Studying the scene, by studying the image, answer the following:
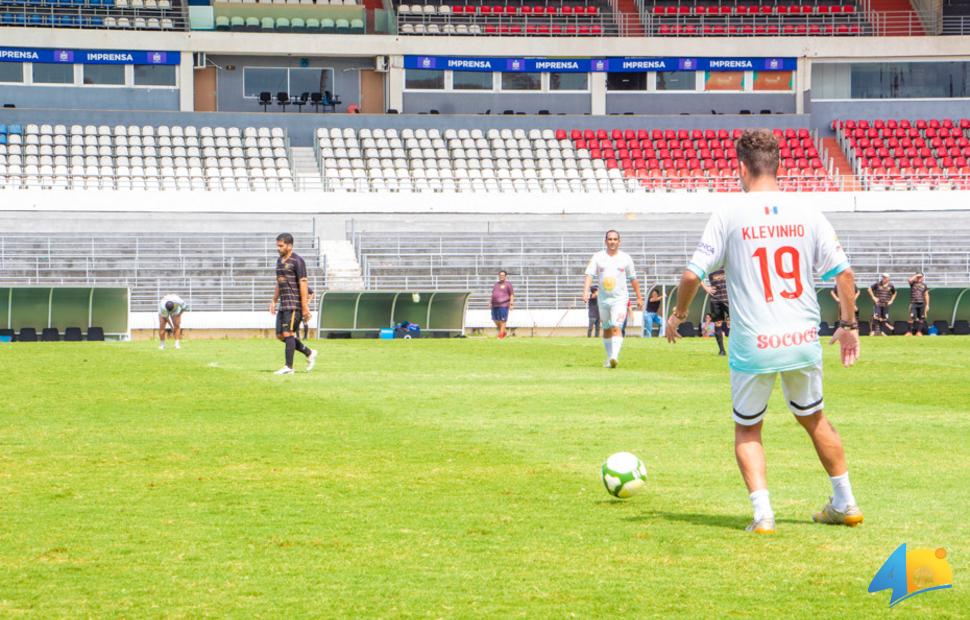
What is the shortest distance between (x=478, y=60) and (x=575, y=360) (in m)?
35.7

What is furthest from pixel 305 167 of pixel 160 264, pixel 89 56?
pixel 160 264

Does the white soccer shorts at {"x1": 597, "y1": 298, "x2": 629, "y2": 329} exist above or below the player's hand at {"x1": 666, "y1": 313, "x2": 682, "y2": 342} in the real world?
below

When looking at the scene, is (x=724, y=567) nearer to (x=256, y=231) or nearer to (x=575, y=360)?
(x=575, y=360)

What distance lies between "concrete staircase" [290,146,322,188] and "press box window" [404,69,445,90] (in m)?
6.01

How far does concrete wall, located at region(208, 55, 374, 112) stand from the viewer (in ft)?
189

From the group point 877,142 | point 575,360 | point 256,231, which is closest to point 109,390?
point 575,360

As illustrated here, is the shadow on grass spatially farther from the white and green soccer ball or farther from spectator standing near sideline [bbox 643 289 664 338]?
spectator standing near sideline [bbox 643 289 664 338]

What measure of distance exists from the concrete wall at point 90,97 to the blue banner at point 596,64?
33.6 ft

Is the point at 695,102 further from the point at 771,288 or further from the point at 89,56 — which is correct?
the point at 771,288

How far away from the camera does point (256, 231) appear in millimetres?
47969

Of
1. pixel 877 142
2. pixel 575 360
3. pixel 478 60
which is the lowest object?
pixel 575 360

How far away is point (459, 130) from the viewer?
56.3m

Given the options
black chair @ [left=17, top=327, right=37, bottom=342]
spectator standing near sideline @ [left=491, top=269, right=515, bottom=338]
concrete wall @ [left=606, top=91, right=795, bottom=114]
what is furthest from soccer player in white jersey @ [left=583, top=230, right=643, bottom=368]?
concrete wall @ [left=606, top=91, right=795, bottom=114]

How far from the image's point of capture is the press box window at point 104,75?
2199 inches
